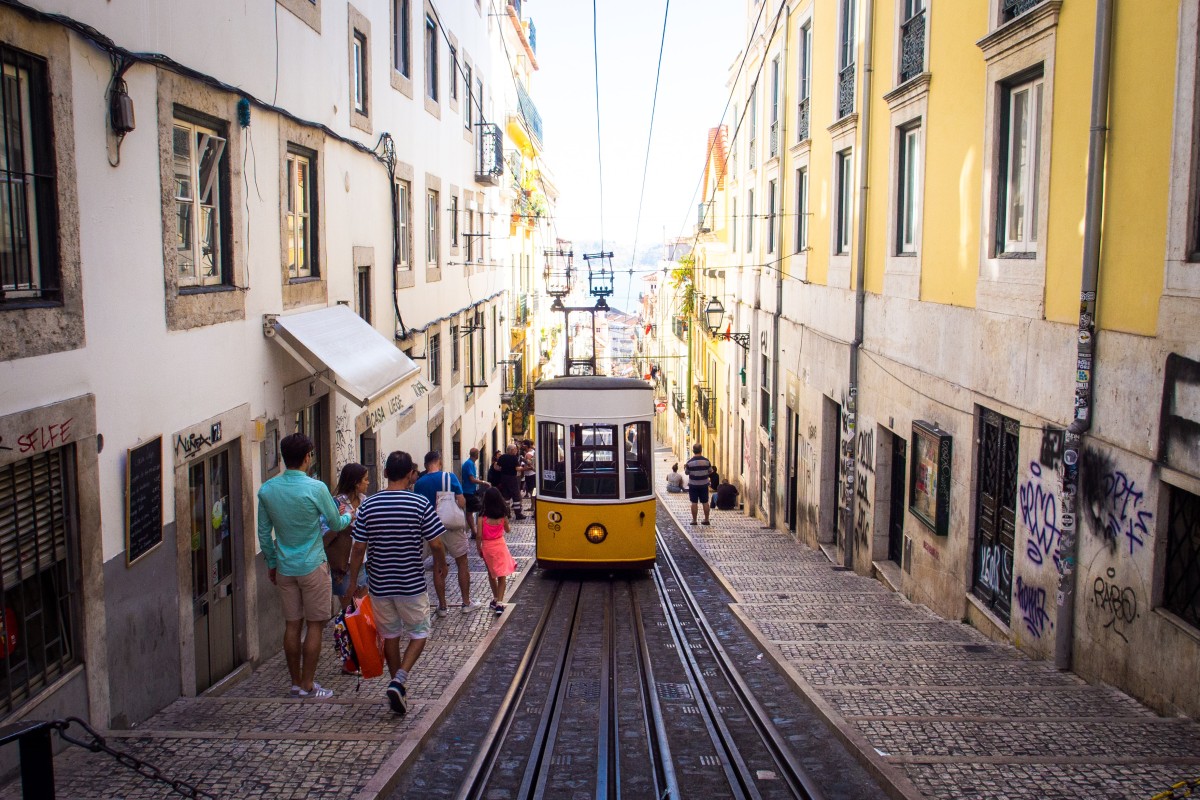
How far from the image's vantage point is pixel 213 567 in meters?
7.69

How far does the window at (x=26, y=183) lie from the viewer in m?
5.09

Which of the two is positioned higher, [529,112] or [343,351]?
[529,112]

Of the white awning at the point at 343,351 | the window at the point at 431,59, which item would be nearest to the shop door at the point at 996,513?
the white awning at the point at 343,351

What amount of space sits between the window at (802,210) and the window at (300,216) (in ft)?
31.5

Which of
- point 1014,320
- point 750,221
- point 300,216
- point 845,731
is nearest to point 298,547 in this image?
point 845,731

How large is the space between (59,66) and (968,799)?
589cm

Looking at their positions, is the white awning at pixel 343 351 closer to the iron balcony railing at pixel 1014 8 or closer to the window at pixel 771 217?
the iron balcony railing at pixel 1014 8

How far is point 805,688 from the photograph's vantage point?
720 cm

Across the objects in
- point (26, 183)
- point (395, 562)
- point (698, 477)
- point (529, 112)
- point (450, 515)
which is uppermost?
point (529, 112)

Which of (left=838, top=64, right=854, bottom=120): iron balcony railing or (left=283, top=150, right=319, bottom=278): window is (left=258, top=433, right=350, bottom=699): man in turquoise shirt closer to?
(left=283, top=150, right=319, bottom=278): window

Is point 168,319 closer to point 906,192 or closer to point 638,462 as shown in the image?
point 638,462

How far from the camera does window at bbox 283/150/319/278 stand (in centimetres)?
998

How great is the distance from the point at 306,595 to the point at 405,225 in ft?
32.4

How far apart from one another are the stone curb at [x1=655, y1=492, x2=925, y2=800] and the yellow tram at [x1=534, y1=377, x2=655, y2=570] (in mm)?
3529
